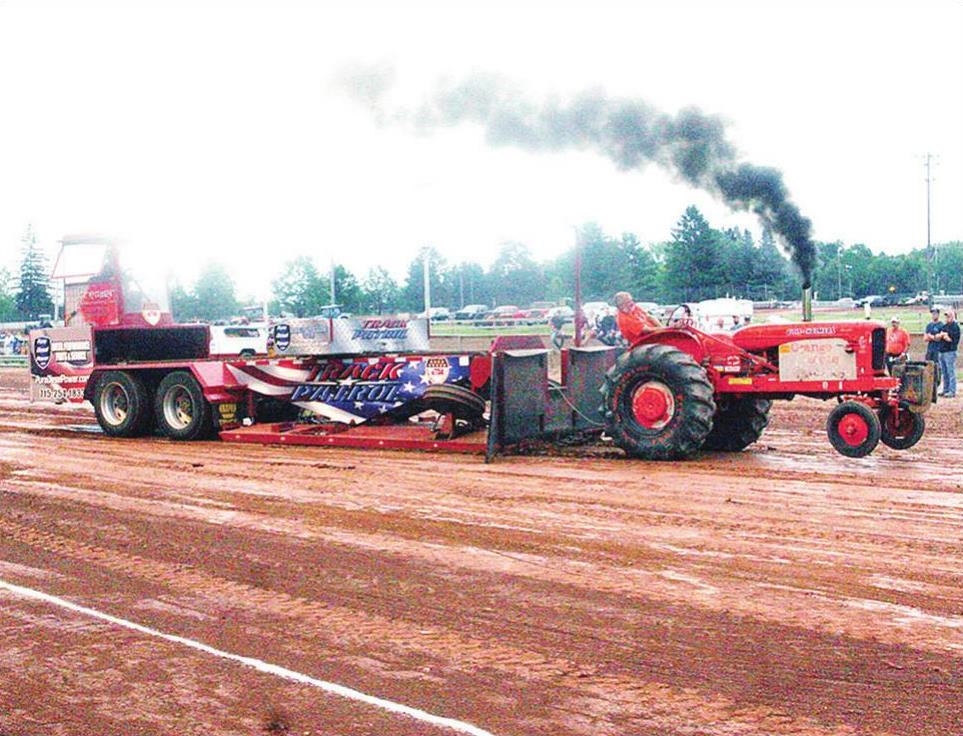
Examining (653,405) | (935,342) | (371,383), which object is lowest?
(653,405)

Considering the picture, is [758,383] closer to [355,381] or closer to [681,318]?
[681,318]

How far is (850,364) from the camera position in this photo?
11.4 meters

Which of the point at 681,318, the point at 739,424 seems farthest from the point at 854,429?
the point at 681,318

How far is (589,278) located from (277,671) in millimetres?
67163

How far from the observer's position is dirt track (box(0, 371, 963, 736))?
468 cm

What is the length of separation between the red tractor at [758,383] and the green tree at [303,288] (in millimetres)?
40005

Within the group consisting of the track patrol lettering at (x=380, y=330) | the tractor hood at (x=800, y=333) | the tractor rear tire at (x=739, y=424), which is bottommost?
the tractor rear tire at (x=739, y=424)

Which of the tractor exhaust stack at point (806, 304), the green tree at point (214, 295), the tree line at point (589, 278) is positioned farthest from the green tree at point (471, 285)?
the tractor exhaust stack at point (806, 304)

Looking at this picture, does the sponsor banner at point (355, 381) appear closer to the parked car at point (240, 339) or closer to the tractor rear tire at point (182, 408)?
the tractor rear tire at point (182, 408)

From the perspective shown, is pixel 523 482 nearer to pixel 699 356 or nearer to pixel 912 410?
pixel 699 356

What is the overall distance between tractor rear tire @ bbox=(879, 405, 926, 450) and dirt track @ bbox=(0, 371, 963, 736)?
0.69 m

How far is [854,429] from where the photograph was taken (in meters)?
11.2

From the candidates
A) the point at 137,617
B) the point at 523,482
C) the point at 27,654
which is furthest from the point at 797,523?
the point at 27,654

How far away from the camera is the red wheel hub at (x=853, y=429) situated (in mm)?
11120
